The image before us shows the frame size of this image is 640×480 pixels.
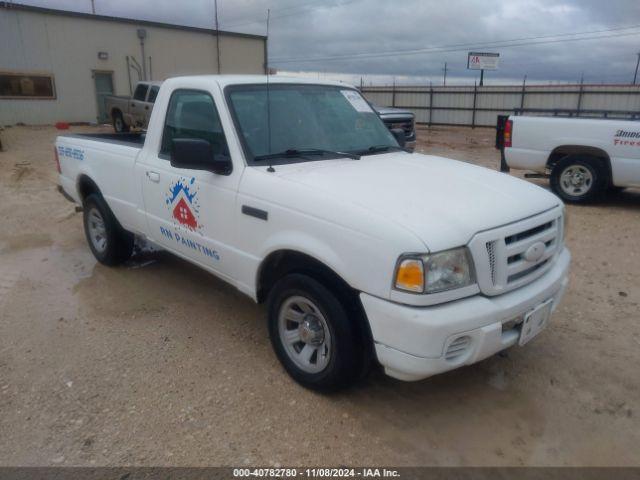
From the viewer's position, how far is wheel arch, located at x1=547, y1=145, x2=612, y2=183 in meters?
7.86

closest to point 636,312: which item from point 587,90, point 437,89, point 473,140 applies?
point 473,140

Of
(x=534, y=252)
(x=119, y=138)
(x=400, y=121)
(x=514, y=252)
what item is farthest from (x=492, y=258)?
(x=400, y=121)

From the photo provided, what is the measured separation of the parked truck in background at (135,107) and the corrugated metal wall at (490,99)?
15496 millimetres

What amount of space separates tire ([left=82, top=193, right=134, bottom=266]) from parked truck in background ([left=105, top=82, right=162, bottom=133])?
10.5 metres

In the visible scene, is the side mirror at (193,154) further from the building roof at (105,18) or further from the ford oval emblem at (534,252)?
the building roof at (105,18)

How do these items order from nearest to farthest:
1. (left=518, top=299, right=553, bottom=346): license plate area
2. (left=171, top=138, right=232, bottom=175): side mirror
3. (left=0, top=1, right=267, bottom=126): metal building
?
(left=518, top=299, right=553, bottom=346): license plate area, (left=171, top=138, right=232, bottom=175): side mirror, (left=0, top=1, right=267, bottom=126): metal building

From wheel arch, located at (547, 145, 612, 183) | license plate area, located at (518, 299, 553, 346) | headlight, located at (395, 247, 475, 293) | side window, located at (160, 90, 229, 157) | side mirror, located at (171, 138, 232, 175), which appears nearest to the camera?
headlight, located at (395, 247, 475, 293)

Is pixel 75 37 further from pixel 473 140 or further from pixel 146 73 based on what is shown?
pixel 473 140

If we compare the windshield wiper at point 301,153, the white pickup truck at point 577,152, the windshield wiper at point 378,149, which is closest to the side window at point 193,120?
the windshield wiper at point 301,153

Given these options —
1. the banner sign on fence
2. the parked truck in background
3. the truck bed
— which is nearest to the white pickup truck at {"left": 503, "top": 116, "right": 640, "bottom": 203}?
the truck bed

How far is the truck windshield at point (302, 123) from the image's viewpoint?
3562 mm

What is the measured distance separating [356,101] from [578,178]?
543 centimetres

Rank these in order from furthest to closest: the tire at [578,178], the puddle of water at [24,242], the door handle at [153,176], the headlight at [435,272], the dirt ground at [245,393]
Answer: the tire at [578,178]
the puddle of water at [24,242]
the door handle at [153,176]
the dirt ground at [245,393]
the headlight at [435,272]

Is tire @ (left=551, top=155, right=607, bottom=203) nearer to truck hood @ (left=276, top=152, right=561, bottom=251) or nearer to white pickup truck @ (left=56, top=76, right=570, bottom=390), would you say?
white pickup truck @ (left=56, top=76, right=570, bottom=390)
